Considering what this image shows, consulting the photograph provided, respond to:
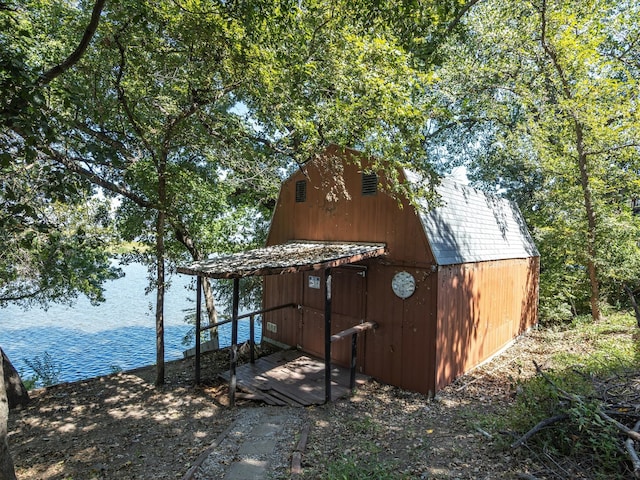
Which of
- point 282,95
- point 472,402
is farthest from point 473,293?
point 282,95

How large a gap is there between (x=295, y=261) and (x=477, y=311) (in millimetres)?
4690

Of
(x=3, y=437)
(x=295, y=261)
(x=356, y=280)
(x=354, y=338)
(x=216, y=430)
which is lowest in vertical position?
(x=216, y=430)

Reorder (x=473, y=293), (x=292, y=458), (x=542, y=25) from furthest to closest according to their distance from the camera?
(x=542, y=25) → (x=473, y=293) → (x=292, y=458)

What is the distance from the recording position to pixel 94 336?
19.1 m

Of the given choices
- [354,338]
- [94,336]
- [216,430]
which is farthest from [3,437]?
[94,336]

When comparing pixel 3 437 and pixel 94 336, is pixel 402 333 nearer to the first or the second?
pixel 3 437

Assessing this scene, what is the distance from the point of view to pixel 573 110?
1040 cm

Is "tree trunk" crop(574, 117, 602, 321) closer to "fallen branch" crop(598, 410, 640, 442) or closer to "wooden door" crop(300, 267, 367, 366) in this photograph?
"wooden door" crop(300, 267, 367, 366)

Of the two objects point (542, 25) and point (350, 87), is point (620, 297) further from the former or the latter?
point (350, 87)

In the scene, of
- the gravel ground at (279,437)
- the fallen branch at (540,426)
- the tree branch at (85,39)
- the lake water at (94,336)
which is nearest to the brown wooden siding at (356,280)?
the gravel ground at (279,437)

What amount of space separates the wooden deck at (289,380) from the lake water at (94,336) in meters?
5.39

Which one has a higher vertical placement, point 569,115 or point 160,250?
point 569,115

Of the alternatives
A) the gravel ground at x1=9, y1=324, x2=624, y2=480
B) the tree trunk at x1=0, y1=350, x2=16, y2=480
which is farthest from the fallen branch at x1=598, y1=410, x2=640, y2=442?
the tree trunk at x1=0, y1=350, x2=16, y2=480

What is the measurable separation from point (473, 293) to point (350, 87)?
17.3 feet
